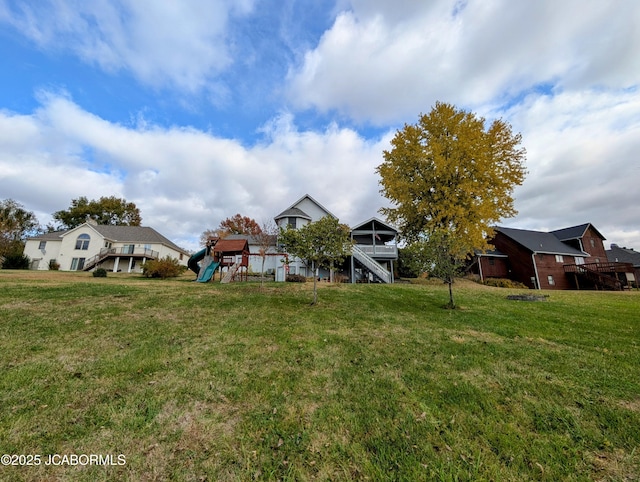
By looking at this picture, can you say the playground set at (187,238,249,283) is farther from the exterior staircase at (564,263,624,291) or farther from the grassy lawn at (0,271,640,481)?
the exterior staircase at (564,263,624,291)

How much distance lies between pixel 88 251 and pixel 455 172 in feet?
146

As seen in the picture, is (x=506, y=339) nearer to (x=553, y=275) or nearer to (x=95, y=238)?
(x=553, y=275)

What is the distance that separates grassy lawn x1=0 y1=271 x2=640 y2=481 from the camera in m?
2.66

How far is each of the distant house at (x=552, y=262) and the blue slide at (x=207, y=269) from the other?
89.5ft

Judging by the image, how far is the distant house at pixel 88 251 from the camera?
33.4 meters

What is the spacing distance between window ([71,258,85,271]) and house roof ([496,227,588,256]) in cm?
5451

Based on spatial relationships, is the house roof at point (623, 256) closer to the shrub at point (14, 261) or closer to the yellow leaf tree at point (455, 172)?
the yellow leaf tree at point (455, 172)

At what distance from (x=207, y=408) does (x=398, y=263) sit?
83.1 ft

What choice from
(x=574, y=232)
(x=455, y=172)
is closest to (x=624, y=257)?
(x=574, y=232)

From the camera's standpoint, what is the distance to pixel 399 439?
301 cm

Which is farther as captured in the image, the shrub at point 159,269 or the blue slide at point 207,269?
→ the shrub at point 159,269

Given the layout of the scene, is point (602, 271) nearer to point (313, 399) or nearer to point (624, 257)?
point (624, 257)

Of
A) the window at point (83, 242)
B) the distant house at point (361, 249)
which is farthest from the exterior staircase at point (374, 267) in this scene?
the window at point (83, 242)

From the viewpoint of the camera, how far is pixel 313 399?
3809 mm
